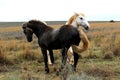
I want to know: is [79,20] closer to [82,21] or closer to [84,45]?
[82,21]

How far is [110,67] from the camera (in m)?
10.8

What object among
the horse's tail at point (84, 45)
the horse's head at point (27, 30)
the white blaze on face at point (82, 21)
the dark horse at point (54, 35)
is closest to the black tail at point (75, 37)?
the dark horse at point (54, 35)

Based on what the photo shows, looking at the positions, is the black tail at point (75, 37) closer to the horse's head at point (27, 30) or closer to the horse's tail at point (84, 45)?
the horse's tail at point (84, 45)

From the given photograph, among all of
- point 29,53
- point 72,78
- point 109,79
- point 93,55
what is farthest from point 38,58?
point 72,78

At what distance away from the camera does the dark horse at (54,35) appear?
940 centimetres

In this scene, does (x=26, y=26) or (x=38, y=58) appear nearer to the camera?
(x=26, y=26)

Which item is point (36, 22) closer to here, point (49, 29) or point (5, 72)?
point (49, 29)

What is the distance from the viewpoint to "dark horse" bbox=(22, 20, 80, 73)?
9.40 meters

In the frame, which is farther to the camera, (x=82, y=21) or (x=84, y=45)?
(x=82, y=21)

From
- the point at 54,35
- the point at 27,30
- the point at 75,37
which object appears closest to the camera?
the point at 75,37

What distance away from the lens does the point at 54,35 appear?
967cm

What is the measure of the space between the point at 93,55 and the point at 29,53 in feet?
7.91

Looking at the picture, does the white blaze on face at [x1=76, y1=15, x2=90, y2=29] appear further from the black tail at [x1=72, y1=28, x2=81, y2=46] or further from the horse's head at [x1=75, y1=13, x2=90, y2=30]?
the black tail at [x1=72, y1=28, x2=81, y2=46]

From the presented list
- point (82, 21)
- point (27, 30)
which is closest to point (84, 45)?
point (82, 21)
